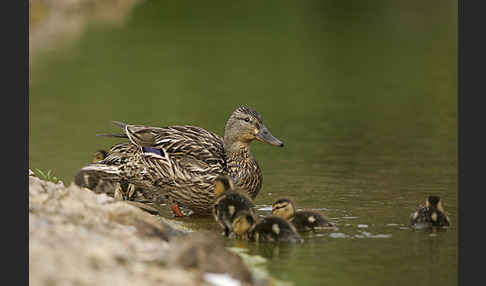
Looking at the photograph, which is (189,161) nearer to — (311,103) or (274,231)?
(274,231)

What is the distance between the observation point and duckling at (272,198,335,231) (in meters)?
6.62

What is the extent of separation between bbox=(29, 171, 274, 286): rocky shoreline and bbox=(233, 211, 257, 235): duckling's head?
1.96 feet

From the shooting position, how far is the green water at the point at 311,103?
20.8 ft

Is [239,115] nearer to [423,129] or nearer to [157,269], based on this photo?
[157,269]

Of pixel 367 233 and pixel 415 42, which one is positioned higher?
pixel 415 42

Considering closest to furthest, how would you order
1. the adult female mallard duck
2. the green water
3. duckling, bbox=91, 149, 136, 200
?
the green water < the adult female mallard duck < duckling, bbox=91, 149, 136, 200

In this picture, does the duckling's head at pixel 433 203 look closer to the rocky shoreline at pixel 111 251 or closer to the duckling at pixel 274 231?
the duckling at pixel 274 231

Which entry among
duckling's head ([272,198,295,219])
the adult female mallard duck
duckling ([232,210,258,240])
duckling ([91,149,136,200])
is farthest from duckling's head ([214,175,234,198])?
duckling ([91,149,136,200])

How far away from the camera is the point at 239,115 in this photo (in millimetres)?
7414

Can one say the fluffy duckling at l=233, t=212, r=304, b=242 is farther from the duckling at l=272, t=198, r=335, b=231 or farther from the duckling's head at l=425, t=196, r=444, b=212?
the duckling's head at l=425, t=196, r=444, b=212

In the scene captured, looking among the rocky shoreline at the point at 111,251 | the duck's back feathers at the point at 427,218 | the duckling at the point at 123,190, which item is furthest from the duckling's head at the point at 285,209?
the duckling at the point at 123,190

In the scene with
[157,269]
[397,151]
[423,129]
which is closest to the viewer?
[157,269]

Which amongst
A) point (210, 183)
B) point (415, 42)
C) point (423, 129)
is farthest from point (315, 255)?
point (415, 42)

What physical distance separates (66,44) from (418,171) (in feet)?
36.8
